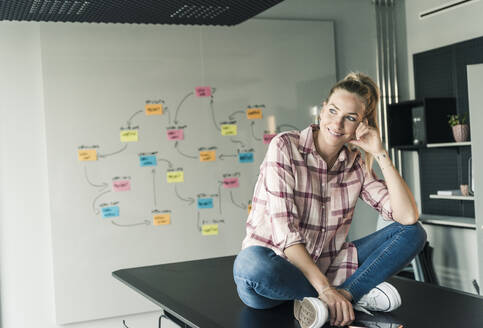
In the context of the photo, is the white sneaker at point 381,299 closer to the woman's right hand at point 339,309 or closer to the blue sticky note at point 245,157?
the woman's right hand at point 339,309

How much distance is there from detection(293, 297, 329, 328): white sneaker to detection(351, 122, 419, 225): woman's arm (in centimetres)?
53

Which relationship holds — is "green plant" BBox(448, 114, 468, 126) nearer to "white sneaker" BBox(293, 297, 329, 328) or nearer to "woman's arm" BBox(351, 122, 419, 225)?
"woman's arm" BBox(351, 122, 419, 225)

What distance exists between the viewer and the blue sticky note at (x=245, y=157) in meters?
4.46

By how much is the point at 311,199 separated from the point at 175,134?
7.06ft

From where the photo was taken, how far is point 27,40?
3.98m

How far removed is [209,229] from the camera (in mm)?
4375

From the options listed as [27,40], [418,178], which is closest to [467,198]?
[418,178]

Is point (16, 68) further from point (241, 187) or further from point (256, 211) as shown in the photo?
point (256, 211)

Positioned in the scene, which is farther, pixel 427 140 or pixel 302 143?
pixel 427 140

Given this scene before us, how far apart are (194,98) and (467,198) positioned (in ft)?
6.59

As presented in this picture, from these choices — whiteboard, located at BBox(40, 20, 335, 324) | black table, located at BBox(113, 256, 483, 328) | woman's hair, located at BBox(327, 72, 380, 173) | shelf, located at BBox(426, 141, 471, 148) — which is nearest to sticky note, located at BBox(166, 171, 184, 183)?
whiteboard, located at BBox(40, 20, 335, 324)

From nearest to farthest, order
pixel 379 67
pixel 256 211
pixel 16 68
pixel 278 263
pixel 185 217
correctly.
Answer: pixel 278 263
pixel 256 211
pixel 16 68
pixel 185 217
pixel 379 67

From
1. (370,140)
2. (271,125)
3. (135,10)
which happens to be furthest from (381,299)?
(271,125)

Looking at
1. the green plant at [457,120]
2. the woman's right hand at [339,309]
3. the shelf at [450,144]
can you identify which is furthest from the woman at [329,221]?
the green plant at [457,120]
